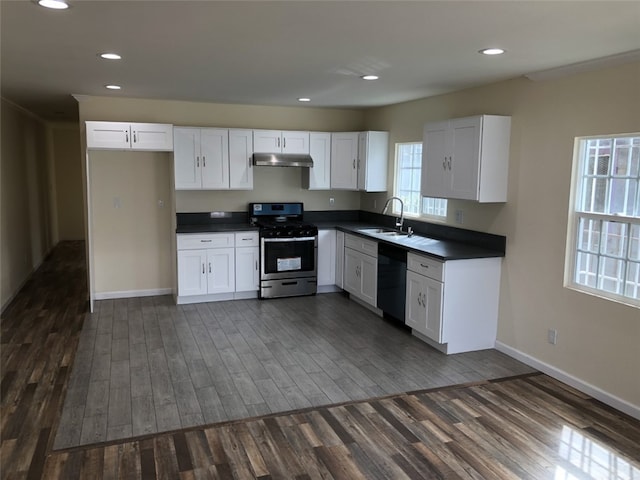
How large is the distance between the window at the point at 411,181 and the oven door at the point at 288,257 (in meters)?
1.22

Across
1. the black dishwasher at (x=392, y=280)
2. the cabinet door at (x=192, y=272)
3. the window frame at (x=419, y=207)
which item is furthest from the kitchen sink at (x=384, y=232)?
the cabinet door at (x=192, y=272)

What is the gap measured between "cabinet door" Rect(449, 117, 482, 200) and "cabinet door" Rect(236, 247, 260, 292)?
259 cm

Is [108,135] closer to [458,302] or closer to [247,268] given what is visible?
[247,268]

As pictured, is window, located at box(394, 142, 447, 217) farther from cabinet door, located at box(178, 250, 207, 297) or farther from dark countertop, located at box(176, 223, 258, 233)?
cabinet door, located at box(178, 250, 207, 297)

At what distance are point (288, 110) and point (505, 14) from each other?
172 inches

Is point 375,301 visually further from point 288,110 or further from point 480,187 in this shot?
point 288,110

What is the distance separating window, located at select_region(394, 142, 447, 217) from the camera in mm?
5773

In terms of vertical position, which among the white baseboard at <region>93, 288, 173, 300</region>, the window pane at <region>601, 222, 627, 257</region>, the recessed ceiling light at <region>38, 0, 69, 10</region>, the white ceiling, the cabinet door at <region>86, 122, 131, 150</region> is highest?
the white ceiling

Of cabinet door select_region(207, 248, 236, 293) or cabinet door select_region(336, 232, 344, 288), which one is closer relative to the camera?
cabinet door select_region(207, 248, 236, 293)

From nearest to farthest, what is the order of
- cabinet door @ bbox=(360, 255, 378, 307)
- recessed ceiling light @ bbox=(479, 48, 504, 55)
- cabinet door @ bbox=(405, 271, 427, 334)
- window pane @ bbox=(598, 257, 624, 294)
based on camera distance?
recessed ceiling light @ bbox=(479, 48, 504, 55) → window pane @ bbox=(598, 257, 624, 294) → cabinet door @ bbox=(405, 271, 427, 334) → cabinet door @ bbox=(360, 255, 378, 307)

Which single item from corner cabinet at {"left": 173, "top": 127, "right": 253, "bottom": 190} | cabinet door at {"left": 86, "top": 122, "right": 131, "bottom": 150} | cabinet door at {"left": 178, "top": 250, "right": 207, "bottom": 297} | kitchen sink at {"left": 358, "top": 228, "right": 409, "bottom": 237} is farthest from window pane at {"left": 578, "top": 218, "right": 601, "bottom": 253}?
cabinet door at {"left": 86, "top": 122, "right": 131, "bottom": 150}

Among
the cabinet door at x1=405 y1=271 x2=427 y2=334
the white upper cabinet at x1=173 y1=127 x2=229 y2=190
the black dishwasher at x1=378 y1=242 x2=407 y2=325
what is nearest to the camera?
the cabinet door at x1=405 y1=271 x2=427 y2=334

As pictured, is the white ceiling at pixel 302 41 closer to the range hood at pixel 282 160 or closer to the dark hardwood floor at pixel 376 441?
the range hood at pixel 282 160

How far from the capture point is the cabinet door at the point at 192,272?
584cm
